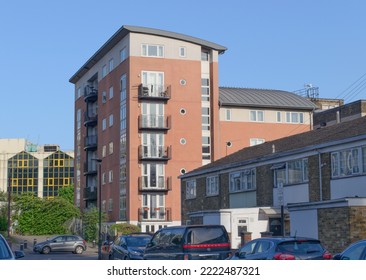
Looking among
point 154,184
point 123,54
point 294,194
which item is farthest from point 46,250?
point 123,54

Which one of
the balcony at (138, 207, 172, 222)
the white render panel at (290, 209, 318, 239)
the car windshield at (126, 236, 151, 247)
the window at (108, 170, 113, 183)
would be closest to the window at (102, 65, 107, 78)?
the window at (108, 170, 113, 183)

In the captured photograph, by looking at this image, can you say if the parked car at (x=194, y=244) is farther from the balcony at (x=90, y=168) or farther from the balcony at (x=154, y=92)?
the balcony at (x=90, y=168)

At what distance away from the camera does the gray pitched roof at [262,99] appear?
220 feet

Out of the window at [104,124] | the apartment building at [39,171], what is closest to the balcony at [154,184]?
the window at [104,124]

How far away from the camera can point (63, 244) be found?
161ft

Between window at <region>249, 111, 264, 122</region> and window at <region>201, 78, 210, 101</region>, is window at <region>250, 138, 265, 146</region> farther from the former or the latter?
window at <region>201, 78, 210, 101</region>

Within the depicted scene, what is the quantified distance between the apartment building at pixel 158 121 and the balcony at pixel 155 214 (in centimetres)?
9

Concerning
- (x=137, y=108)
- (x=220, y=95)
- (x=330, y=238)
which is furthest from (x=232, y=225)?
(x=220, y=95)

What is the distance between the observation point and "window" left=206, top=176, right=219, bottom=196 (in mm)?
44838

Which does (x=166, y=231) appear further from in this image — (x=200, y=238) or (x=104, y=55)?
(x=104, y=55)

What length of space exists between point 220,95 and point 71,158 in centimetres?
6492

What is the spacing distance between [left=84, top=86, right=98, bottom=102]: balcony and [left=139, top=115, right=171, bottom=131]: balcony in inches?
493

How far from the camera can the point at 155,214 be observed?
6059 centimetres

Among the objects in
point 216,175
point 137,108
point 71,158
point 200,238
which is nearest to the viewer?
point 200,238
